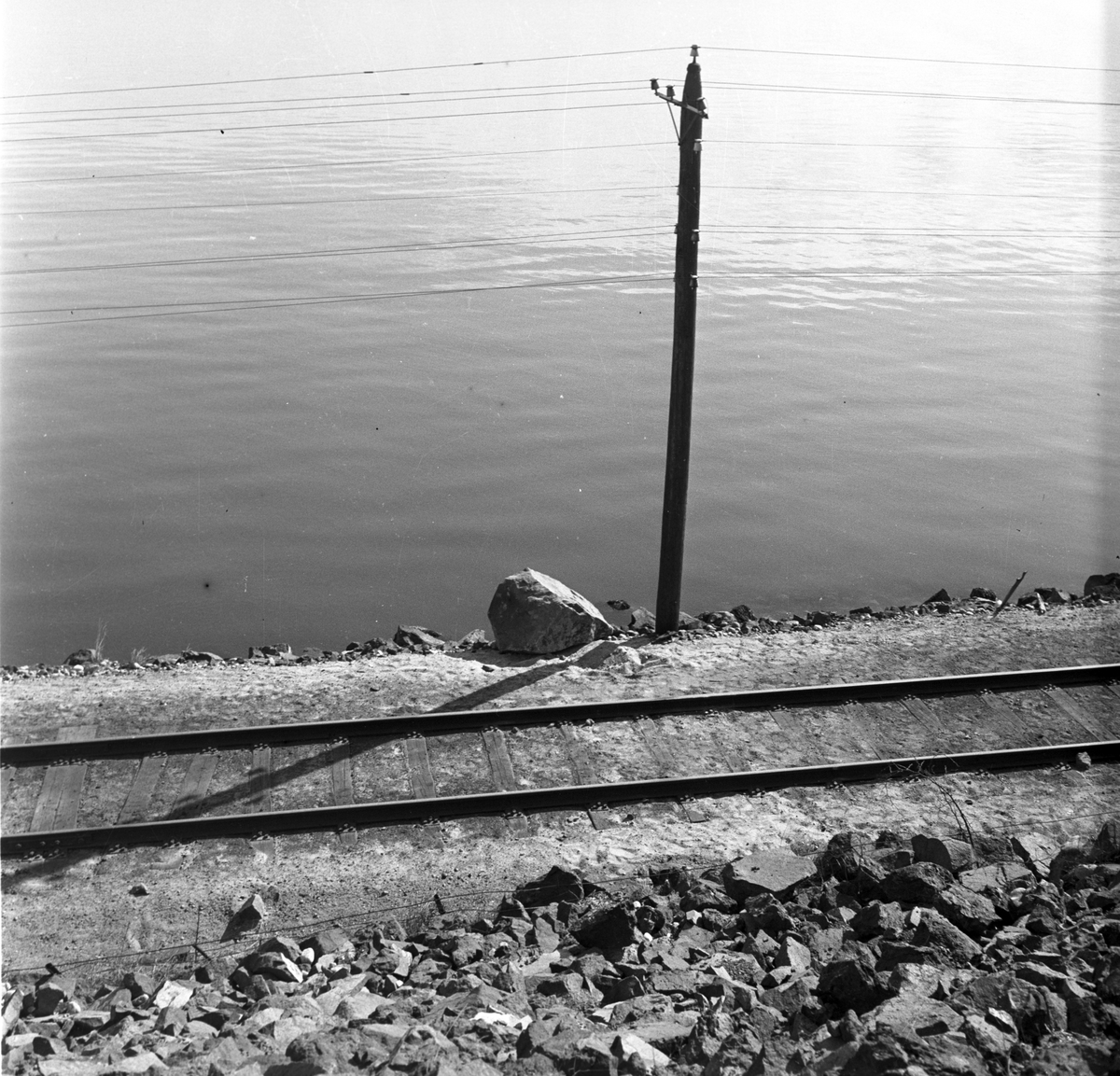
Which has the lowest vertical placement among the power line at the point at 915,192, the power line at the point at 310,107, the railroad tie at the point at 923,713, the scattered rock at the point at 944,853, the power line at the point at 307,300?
the railroad tie at the point at 923,713

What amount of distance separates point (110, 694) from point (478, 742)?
3.99 m

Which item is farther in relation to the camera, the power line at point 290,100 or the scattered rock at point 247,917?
the power line at point 290,100

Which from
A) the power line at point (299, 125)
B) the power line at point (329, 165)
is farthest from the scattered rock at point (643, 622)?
the power line at point (299, 125)

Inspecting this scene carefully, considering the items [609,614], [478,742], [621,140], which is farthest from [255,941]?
[621,140]

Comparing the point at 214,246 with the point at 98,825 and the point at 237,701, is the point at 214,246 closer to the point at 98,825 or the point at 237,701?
the point at 237,701

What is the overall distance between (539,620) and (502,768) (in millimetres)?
3926

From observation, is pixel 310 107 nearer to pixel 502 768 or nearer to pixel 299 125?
pixel 299 125

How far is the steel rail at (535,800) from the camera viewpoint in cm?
924

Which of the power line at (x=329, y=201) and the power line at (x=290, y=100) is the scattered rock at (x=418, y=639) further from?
the power line at (x=290, y=100)

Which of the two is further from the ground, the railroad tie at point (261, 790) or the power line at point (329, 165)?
the power line at point (329, 165)

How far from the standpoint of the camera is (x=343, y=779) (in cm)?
1029

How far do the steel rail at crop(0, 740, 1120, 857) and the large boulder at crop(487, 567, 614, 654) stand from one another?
4122 millimetres

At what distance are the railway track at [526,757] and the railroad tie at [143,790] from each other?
0.02m

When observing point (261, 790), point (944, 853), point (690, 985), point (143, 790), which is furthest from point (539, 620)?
point (690, 985)
